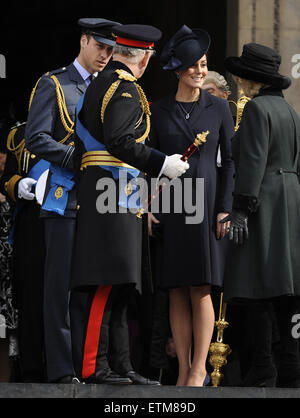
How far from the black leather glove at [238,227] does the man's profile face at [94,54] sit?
1516mm

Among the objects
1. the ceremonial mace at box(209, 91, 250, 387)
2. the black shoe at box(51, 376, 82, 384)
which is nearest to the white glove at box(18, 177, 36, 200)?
the black shoe at box(51, 376, 82, 384)

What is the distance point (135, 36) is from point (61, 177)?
1200 millimetres

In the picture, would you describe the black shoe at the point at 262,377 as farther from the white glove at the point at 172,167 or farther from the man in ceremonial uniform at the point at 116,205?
the white glove at the point at 172,167

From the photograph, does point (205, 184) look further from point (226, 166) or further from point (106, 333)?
point (106, 333)

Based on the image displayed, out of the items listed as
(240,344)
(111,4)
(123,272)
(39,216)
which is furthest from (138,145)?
(111,4)

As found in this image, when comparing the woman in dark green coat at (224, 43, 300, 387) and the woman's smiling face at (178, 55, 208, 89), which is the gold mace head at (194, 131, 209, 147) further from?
the woman's smiling face at (178, 55, 208, 89)

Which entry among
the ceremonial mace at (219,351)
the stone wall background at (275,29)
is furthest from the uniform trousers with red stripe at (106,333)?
the stone wall background at (275,29)

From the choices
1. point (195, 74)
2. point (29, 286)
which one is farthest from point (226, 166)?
point (29, 286)

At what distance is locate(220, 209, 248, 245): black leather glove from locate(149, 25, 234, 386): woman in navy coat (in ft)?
1.53

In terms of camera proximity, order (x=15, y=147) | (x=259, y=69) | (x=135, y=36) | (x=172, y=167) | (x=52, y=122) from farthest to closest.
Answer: (x=15, y=147), (x=52, y=122), (x=259, y=69), (x=135, y=36), (x=172, y=167)

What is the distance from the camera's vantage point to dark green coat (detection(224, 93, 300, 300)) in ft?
27.7

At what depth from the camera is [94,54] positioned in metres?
9.29

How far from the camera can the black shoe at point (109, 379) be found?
7891mm
